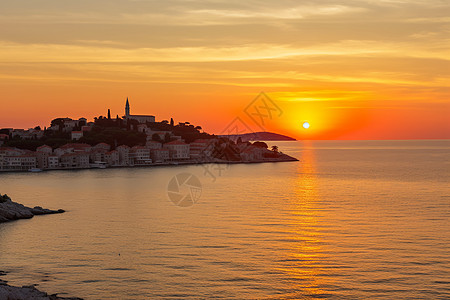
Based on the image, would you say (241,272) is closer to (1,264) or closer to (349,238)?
(349,238)

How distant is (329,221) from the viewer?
39562mm

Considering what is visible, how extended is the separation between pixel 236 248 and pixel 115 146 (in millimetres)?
107535

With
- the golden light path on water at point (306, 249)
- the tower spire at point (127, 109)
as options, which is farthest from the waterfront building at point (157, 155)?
the golden light path on water at point (306, 249)

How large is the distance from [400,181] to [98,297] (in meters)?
61.9

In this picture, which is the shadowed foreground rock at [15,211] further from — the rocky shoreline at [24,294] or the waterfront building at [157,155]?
the waterfront building at [157,155]

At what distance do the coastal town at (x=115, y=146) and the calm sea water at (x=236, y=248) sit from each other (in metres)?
63.4

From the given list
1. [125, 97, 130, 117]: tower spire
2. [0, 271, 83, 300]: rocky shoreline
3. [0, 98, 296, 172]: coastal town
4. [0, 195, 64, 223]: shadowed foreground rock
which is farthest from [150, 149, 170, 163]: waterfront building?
[0, 271, 83, 300]: rocky shoreline

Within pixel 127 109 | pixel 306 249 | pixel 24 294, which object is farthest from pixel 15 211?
pixel 127 109

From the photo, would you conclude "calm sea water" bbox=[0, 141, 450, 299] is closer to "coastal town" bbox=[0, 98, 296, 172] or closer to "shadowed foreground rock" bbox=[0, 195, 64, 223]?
"shadowed foreground rock" bbox=[0, 195, 64, 223]

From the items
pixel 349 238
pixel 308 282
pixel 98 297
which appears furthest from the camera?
pixel 349 238

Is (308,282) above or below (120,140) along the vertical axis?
below

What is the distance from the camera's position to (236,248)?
29703 mm

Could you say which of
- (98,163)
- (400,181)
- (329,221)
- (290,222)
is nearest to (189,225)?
(290,222)

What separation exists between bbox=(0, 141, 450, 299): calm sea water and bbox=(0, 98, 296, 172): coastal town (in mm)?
63410
